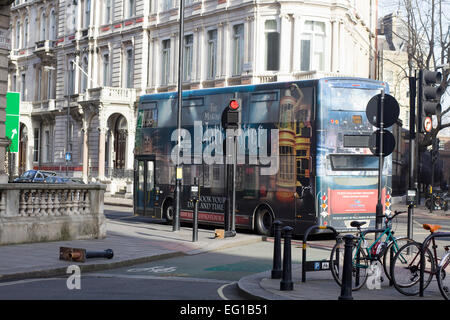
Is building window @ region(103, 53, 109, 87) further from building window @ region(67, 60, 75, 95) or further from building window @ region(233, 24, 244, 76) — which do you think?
building window @ region(233, 24, 244, 76)

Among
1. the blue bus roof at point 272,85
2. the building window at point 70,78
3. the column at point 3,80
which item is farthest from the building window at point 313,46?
the building window at point 70,78

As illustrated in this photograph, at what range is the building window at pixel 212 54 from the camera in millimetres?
44812

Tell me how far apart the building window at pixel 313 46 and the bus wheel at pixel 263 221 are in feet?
67.5

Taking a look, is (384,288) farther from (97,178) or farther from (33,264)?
(97,178)

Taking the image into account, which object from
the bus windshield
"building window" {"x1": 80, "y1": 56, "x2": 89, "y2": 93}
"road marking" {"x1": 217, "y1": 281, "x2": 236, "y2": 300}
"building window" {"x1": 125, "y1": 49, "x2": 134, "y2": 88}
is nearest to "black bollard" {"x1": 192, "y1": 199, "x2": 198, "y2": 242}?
the bus windshield

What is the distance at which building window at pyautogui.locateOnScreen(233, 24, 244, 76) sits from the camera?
42594mm

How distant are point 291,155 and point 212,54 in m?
25.9

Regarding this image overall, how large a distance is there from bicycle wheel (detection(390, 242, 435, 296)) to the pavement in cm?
17

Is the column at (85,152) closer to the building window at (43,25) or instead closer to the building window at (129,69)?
the building window at (129,69)

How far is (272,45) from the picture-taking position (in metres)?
41.3

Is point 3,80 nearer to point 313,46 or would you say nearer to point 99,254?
point 99,254

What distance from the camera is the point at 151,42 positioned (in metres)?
49.7
